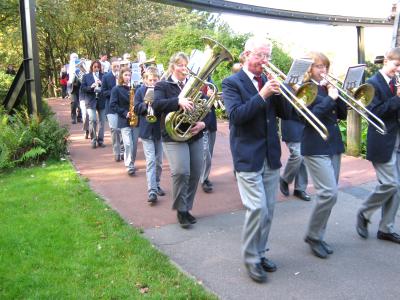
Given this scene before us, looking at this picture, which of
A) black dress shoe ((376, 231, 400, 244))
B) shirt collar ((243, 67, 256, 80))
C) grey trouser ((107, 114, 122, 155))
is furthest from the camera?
grey trouser ((107, 114, 122, 155))

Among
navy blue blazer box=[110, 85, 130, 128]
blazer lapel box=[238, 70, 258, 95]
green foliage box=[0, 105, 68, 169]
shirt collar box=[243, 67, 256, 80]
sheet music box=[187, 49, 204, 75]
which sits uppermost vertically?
sheet music box=[187, 49, 204, 75]

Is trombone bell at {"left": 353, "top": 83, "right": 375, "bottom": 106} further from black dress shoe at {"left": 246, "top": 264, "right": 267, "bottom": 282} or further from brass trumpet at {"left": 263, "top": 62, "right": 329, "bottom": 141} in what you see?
black dress shoe at {"left": 246, "top": 264, "right": 267, "bottom": 282}

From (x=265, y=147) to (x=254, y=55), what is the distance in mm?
804

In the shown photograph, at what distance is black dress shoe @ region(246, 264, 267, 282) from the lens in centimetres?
411

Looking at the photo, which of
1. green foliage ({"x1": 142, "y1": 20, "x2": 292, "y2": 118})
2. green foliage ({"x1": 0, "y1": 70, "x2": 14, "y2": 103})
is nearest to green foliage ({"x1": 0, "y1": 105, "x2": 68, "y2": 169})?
green foliage ({"x1": 0, "y1": 70, "x2": 14, "y2": 103})

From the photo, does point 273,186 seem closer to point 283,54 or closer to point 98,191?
point 98,191

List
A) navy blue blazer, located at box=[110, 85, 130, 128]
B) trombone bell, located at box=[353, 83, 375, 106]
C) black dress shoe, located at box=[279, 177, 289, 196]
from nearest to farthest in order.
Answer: trombone bell, located at box=[353, 83, 375, 106] → black dress shoe, located at box=[279, 177, 289, 196] → navy blue blazer, located at box=[110, 85, 130, 128]

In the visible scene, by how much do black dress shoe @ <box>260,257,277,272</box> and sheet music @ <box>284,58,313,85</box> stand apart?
1.64m

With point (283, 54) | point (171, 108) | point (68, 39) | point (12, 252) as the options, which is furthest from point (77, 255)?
point (68, 39)

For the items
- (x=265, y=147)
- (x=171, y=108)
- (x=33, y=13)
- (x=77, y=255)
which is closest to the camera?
(x=265, y=147)

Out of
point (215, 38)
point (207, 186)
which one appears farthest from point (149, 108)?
point (215, 38)

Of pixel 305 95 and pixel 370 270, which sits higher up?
pixel 305 95

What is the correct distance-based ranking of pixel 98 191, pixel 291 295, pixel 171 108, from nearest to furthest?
pixel 291 295, pixel 171 108, pixel 98 191

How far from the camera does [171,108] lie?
5.27 metres
